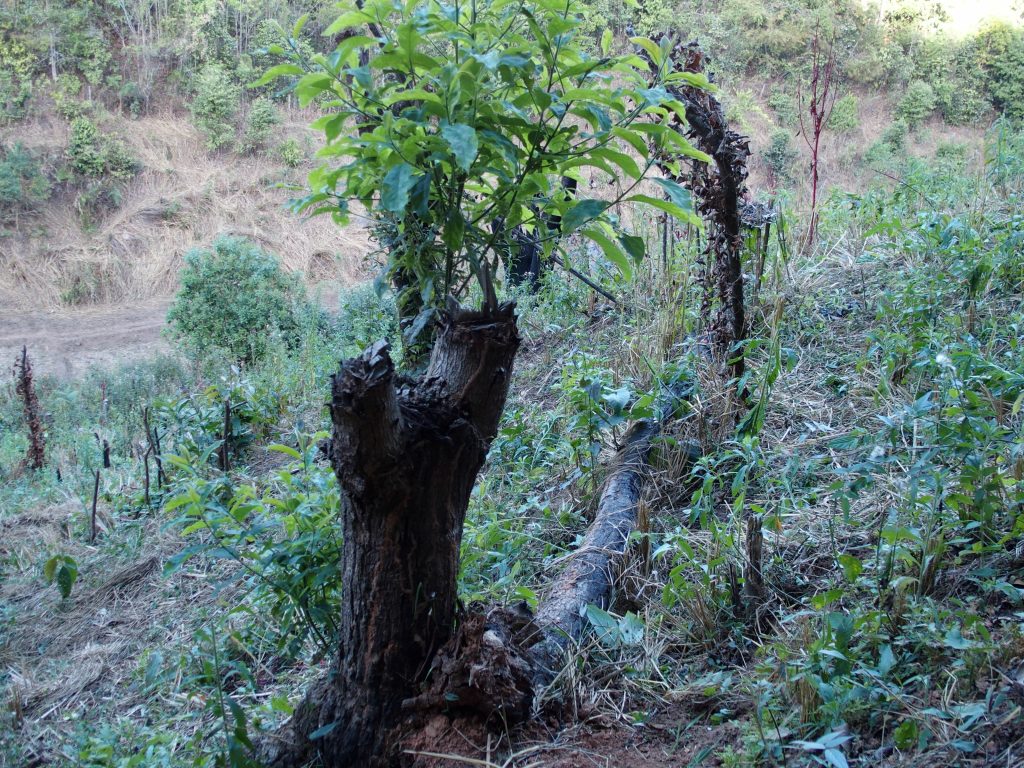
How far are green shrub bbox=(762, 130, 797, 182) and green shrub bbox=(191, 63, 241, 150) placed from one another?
1215cm

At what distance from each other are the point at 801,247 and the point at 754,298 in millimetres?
1258

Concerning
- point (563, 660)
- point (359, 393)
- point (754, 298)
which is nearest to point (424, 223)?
point (359, 393)

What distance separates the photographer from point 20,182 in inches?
650

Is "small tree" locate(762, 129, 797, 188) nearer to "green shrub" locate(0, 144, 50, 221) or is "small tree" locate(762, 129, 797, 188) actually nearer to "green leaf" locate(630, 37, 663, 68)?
"green leaf" locate(630, 37, 663, 68)

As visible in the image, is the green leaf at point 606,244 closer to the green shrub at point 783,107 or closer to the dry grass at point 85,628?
the dry grass at point 85,628

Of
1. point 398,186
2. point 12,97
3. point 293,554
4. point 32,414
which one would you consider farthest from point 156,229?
point 398,186

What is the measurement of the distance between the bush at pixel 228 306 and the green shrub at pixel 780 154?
9.75 metres

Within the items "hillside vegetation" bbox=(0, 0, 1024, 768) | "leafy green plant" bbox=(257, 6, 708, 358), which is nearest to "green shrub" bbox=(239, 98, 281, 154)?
"hillside vegetation" bbox=(0, 0, 1024, 768)

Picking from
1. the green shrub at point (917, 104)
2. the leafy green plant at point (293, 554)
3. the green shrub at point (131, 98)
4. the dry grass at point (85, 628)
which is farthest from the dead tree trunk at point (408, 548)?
the green shrub at point (131, 98)

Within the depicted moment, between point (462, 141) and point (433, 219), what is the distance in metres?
0.36

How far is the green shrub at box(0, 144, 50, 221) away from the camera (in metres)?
16.3

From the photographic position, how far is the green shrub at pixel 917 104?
15508mm

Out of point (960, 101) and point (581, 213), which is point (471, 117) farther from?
point (960, 101)

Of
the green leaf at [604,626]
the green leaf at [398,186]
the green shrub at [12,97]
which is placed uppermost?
the green shrub at [12,97]
